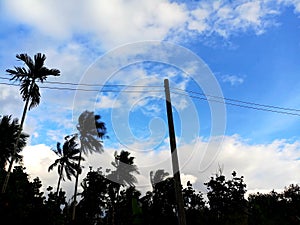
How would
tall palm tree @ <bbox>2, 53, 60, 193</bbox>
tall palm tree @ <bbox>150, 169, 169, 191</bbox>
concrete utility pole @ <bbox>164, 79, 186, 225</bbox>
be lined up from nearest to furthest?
1. concrete utility pole @ <bbox>164, 79, 186, 225</bbox>
2. tall palm tree @ <bbox>2, 53, 60, 193</bbox>
3. tall palm tree @ <bbox>150, 169, 169, 191</bbox>

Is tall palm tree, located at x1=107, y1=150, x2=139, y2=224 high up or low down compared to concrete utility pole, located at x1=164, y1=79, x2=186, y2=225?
up

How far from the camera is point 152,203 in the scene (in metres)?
39.3

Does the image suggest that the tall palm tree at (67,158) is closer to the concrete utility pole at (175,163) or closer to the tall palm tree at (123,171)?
the tall palm tree at (123,171)

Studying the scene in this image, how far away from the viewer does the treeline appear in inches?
966

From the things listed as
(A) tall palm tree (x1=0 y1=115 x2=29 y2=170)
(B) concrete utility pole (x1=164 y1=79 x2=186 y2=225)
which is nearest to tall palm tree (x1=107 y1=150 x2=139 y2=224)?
(A) tall palm tree (x1=0 y1=115 x2=29 y2=170)

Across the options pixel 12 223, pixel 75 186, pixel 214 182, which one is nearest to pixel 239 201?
pixel 214 182

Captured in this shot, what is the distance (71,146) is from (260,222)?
2367cm

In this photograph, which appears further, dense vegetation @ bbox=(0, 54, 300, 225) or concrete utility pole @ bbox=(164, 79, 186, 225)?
dense vegetation @ bbox=(0, 54, 300, 225)

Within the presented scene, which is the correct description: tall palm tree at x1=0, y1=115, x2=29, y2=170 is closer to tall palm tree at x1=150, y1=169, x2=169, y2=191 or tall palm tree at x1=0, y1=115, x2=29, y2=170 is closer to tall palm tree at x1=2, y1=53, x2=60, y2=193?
tall palm tree at x1=2, y1=53, x2=60, y2=193

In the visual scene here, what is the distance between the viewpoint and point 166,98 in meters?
12.4

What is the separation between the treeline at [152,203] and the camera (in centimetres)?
2455

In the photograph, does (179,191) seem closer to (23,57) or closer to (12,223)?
(12,223)

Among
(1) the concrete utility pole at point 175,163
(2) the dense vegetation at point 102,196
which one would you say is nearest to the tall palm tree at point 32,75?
(2) the dense vegetation at point 102,196

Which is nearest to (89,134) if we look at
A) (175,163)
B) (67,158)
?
(67,158)
